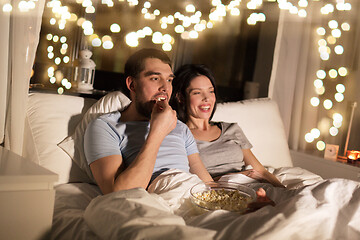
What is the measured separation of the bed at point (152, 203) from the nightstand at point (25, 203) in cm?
15

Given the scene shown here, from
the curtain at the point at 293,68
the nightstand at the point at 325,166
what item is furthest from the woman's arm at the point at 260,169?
the curtain at the point at 293,68

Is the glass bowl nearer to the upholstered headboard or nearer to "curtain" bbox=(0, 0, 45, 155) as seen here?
the upholstered headboard

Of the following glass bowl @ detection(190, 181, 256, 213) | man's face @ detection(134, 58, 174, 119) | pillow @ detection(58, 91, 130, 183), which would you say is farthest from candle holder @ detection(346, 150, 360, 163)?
pillow @ detection(58, 91, 130, 183)

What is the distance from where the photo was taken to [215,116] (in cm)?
238

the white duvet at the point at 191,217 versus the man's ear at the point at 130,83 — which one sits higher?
the man's ear at the point at 130,83

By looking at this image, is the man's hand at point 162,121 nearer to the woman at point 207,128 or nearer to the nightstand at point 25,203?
the woman at point 207,128

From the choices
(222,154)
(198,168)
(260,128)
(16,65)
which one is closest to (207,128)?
(222,154)

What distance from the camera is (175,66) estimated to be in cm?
371

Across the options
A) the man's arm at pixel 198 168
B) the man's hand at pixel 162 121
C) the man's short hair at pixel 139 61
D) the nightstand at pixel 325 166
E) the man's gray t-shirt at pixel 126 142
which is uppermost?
the man's short hair at pixel 139 61

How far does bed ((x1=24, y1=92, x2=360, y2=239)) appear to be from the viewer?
1053mm

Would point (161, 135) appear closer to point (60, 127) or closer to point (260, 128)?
point (60, 127)

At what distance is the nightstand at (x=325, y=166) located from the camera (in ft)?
7.90

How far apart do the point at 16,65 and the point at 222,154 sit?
1081 millimetres

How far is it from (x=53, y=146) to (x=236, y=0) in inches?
93.8
